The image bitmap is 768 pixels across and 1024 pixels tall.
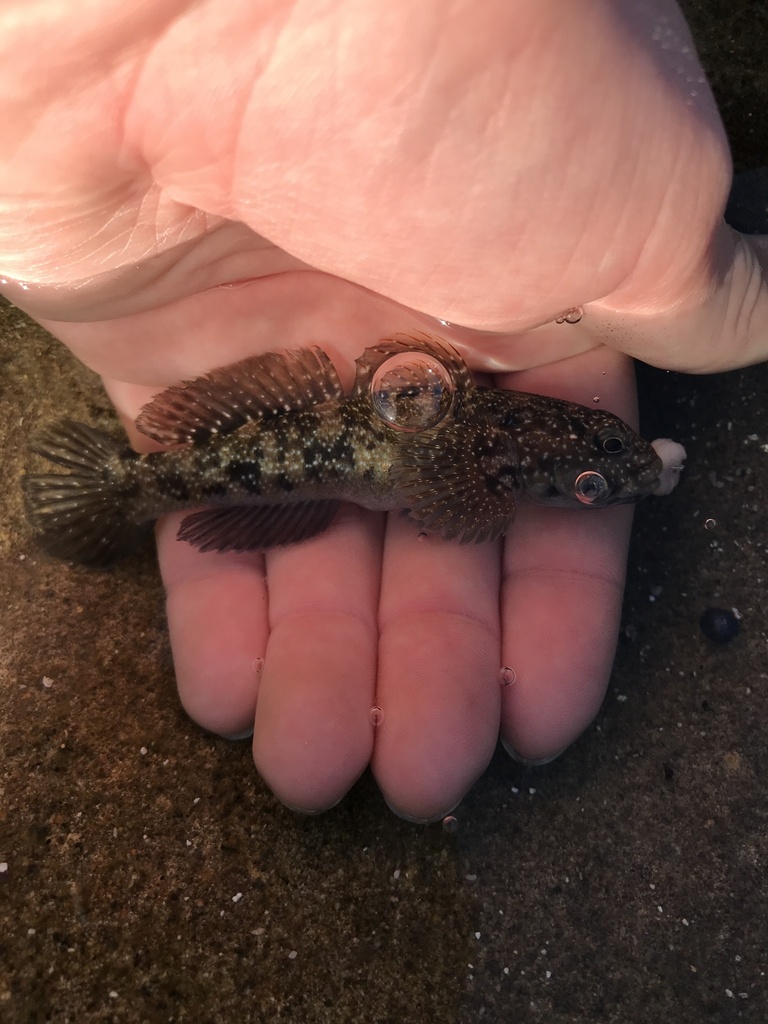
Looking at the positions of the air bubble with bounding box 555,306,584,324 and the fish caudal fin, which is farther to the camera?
the fish caudal fin

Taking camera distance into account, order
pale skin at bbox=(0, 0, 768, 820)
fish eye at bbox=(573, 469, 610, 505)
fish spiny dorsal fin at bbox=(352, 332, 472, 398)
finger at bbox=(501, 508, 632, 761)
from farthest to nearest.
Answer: fish spiny dorsal fin at bbox=(352, 332, 472, 398), fish eye at bbox=(573, 469, 610, 505), finger at bbox=(501, 508, 632, 761), pale skin at bbox=(0, 0, 768, 820)

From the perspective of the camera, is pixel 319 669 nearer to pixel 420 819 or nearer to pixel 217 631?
pixel 217 631

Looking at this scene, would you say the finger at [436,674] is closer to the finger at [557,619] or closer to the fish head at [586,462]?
the finger at [557,619]

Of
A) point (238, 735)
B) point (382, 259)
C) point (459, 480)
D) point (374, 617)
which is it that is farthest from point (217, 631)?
point (382, 259)

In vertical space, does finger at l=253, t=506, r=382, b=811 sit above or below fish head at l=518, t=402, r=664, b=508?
below

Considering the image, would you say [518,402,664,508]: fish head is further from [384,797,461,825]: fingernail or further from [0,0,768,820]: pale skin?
[384,797,461,825]: fingernail

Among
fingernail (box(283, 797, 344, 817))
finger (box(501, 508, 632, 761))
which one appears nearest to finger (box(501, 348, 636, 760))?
finger (box(501, 508, 632, 761))

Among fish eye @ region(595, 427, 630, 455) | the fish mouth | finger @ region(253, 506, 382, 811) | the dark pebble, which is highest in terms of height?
fish eye @ region(595, 427, 630, 455)
